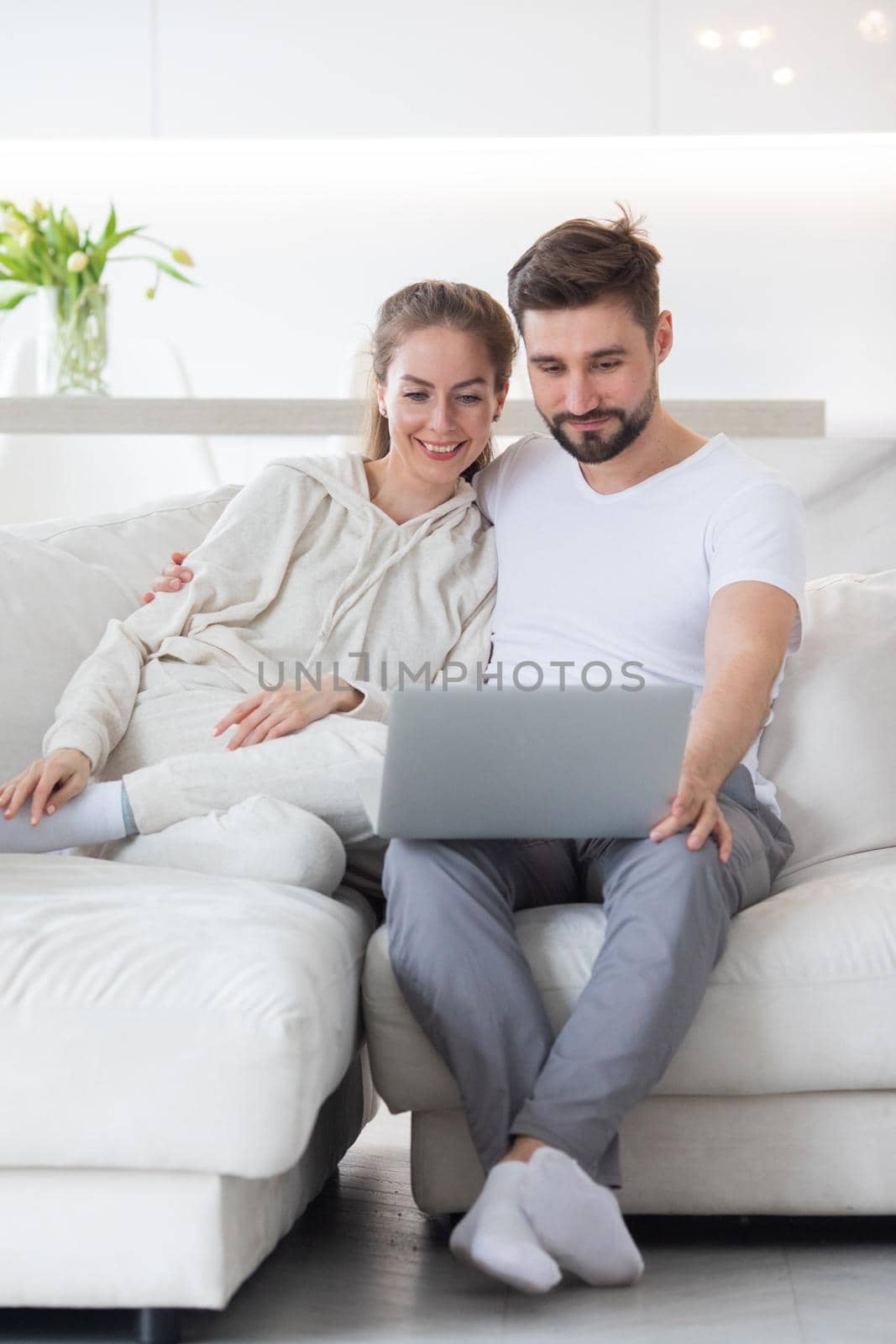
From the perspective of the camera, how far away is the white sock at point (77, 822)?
1740mm

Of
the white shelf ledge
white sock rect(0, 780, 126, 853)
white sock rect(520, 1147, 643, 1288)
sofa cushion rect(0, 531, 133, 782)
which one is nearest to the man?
white sock rect(520, 1147, 643, 1288)

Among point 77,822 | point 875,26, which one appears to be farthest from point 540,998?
point 875,26

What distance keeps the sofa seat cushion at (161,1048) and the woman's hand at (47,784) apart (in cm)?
41

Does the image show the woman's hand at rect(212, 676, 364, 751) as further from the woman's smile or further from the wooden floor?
the wooden floor

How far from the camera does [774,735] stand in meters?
1.96

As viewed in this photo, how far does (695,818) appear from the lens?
4.99ft

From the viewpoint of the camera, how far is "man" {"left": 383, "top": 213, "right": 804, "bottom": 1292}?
135cm

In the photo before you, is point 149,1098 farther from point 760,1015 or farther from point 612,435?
point 612,435

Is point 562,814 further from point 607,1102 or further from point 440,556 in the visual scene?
point 440,556

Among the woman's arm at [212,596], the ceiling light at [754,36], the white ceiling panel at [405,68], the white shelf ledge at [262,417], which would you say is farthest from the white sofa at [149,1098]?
the ceiling light at [754,36]

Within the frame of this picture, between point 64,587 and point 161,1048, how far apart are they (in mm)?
992

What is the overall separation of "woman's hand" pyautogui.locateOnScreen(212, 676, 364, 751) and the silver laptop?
33 cm

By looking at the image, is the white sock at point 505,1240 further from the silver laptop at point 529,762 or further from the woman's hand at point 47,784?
the woman's hand at point 47,784

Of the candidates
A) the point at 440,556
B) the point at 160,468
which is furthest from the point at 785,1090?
the point at 160,468
